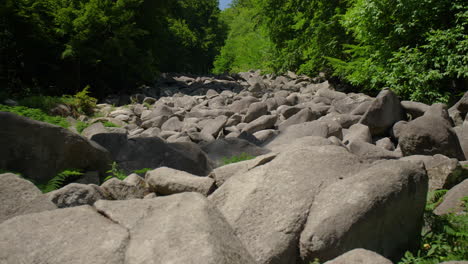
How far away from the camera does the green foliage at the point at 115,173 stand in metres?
4.81

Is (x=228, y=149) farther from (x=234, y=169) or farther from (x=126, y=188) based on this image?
(x=126, y=188)

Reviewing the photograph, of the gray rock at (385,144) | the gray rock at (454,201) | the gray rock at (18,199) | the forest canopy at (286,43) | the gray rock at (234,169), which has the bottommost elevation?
the gray rock at (385,144)

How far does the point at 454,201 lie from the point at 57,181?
4.02m

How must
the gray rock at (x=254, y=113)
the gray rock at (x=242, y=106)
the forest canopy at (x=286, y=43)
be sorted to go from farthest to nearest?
the gray rock at (x=242, y=106), the gray rock at (x=254, y=113), the forest canopy at (x=286, y=43)

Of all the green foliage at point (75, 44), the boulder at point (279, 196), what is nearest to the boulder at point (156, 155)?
the boulder at point (279, 196)

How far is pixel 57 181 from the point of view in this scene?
176 inches

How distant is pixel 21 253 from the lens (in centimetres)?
200

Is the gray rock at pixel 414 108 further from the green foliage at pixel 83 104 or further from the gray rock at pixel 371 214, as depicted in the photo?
the green foliage at pixel 83 104

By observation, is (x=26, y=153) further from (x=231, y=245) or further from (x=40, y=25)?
(x=40, y=25)

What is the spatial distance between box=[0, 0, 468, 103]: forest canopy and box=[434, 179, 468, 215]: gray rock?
18.9 ft

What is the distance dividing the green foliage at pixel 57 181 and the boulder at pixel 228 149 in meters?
2.03

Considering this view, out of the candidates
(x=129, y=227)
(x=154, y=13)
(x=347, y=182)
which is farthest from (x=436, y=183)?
(x=154, y=13)

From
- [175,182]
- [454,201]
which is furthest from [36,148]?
[454,201]

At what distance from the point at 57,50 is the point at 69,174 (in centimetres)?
1249
